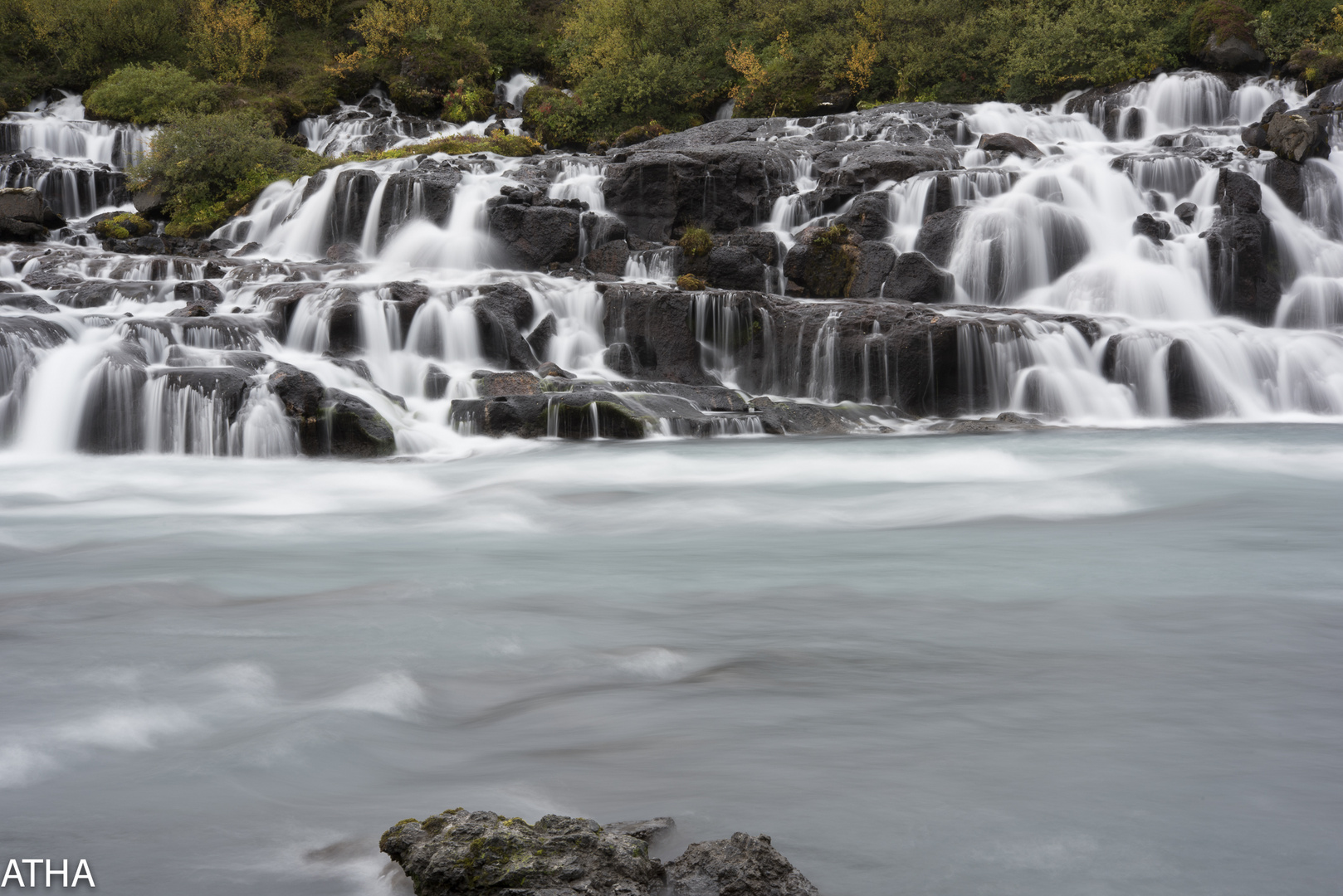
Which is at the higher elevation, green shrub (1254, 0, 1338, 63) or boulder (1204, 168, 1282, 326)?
green shrub (1254, 0, 1338, 63)

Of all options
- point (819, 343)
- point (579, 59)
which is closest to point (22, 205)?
point (819, 343)

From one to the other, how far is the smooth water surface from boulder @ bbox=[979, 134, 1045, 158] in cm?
1549

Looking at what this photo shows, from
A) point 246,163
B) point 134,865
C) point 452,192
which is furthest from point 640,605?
point 246,163

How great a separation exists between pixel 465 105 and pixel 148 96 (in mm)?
9071

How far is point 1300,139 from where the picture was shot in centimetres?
1750

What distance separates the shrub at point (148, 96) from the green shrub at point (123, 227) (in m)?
7.04

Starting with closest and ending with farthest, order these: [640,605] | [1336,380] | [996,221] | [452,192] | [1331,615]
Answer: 1. [1331,615]
2. [640,605]
3. [1336,380]
4. [996,221]
5. [452,192]

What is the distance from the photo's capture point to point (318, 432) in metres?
10.6

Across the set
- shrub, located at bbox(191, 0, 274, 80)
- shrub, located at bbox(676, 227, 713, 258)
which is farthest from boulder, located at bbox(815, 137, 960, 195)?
shrub, located at bbox(191, 0, 274, 80)

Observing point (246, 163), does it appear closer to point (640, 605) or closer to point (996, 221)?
point (996, 221)

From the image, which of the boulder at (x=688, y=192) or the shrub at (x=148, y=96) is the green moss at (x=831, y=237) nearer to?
the boulder at (x=688, y=192)

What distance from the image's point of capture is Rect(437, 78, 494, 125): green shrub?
100ft

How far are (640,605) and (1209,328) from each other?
13215 millimetres

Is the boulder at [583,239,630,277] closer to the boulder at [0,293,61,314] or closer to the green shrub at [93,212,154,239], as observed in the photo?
the boulder at [0,293,61,314]
